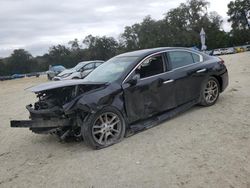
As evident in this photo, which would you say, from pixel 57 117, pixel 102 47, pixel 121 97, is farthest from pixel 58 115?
pixel 102 47

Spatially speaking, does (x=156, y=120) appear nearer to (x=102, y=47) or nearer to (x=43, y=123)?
(x=43, y=123)

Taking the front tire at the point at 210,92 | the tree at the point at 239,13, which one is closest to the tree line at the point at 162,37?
the tree at the point at 239,13

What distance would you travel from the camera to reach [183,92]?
23.5 feet

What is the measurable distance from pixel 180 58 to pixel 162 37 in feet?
251

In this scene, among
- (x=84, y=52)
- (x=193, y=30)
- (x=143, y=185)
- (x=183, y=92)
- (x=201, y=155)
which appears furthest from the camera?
(x=84, y=52)

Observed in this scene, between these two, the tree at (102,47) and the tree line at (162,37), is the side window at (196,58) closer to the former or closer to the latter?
the tree line at (162,37)

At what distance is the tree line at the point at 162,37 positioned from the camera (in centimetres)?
7850

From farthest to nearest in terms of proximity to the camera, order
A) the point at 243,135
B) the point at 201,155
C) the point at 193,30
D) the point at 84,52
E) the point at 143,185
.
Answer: the point at 84,52, the point at 193,30, the point at 243,135, the point at 201,155, the point at 143,185

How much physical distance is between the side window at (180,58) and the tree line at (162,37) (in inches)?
2730

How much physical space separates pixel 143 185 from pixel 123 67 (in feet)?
9.67

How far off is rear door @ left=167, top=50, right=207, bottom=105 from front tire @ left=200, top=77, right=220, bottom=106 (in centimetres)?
16

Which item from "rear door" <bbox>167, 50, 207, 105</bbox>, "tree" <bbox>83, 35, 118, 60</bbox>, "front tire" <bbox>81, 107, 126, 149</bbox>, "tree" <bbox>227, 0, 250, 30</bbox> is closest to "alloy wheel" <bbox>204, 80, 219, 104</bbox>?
"rear door" <bbox>167, 50, 207, 105</bbox>

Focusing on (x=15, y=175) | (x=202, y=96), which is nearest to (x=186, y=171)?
(x=15, y=175)

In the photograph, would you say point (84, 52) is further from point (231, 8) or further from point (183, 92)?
point (183, 92)
